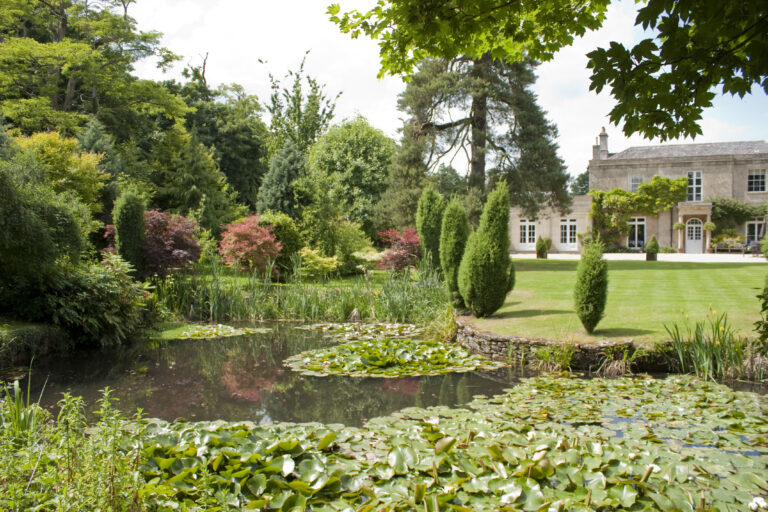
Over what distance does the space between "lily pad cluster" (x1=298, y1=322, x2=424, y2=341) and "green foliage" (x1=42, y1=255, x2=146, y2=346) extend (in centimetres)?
310

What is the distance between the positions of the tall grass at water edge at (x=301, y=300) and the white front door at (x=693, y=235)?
2440cm

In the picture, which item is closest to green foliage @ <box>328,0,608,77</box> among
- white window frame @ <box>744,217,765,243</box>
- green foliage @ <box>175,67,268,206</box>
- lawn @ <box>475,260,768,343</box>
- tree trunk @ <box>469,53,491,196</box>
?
lawn @ <box>475,260,768,343</box>

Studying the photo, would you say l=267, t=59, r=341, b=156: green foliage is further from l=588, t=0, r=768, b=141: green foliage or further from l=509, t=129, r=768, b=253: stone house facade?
l=588, t=0, r=768, b=141: green foliage

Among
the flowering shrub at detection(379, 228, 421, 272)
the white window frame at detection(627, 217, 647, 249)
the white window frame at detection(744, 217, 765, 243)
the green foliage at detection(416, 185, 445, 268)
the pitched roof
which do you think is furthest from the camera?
the pitched roof

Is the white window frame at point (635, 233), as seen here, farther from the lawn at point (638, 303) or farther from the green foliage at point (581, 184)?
the green foliage at point (581, 184)

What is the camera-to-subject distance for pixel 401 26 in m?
4.16

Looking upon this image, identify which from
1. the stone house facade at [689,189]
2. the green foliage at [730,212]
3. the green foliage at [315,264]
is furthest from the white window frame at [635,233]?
the green foliage at [315,264]

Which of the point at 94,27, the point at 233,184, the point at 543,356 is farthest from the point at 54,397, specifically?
the point at 233,184

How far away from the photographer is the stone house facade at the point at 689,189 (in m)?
29.2

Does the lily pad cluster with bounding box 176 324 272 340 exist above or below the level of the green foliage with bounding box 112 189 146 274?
below

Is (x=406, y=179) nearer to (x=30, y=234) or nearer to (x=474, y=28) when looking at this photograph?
(x=30, y=234)

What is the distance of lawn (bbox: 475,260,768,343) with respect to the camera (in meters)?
7.16

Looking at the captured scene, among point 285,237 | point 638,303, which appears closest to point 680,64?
point 638,303

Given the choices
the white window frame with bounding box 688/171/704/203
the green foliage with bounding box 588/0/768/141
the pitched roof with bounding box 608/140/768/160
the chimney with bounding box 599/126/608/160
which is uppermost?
the chimney with bounding box 599/126/608/160
